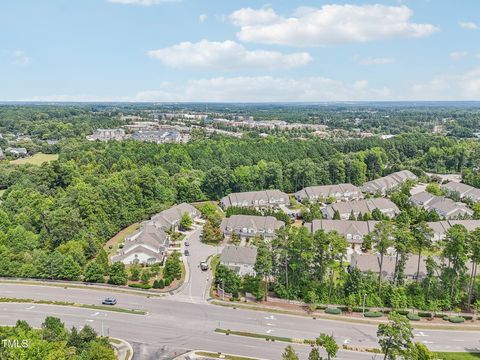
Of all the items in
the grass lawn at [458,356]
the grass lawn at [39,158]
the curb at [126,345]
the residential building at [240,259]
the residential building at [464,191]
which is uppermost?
the residential building at [464,191]


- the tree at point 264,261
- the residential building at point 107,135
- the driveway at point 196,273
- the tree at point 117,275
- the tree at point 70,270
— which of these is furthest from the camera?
the residential building at point 107,135

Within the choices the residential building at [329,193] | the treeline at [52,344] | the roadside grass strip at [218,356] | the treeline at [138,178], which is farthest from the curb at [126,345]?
the residential building at [329,193]

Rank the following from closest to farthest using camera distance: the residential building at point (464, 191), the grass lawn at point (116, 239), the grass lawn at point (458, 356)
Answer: the grass lawn at point (458, 356)
the grass lawn at point (116, 239)
the residential building at point (464, 191)

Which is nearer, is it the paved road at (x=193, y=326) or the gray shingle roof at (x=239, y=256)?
the paved road at (x=193, y=326)

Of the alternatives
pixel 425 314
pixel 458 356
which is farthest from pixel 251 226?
pixel 458 356

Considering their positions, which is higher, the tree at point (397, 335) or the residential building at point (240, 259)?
the tree at point (397, 335)

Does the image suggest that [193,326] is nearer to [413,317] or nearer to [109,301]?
[109,301]

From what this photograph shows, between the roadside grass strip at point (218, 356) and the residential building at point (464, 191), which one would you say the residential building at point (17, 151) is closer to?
the roadside grass strip at point (218, 356)
